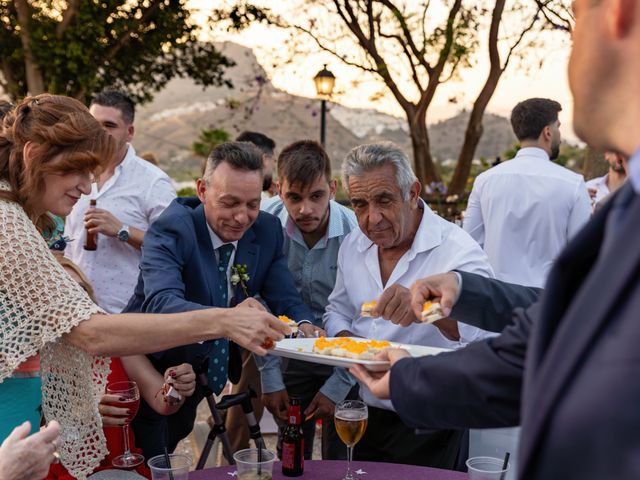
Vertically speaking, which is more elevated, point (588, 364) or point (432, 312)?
point (588, 364)

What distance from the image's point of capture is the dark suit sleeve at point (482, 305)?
2736 millimetres

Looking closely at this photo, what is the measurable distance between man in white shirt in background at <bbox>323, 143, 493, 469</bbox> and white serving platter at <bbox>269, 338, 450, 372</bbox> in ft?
1.46

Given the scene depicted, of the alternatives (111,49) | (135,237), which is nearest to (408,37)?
(111,49)

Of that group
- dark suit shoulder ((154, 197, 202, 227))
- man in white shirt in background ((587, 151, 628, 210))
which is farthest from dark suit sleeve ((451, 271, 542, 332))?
man in white shirt in background ((587, 151, 628, 210))

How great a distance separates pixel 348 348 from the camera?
8.81 ft

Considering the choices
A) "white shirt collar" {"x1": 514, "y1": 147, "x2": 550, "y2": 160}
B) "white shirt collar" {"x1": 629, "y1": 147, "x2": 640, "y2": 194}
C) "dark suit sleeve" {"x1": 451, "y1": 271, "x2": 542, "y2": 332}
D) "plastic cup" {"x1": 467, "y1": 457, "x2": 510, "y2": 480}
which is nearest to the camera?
"white shirt collar" {"x1": 629, "y1": 147, "x2": 640, "y2": 194}

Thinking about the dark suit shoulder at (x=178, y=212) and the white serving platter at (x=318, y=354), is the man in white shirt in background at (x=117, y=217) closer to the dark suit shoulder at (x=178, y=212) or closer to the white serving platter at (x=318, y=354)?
the dark suit shoulder at (x=178, y=212)

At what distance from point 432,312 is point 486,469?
521 mm

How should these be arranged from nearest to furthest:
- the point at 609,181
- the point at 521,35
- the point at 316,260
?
the point at 316,260
the point at 609,181
the point at 521,35

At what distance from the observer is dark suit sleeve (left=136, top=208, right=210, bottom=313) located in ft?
10.4

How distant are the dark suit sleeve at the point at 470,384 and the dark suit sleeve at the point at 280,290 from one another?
1.83m

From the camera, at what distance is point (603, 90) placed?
104cm

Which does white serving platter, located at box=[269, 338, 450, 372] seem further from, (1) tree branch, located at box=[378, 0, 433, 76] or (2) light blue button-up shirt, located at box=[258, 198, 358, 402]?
(1) tree branch, located at box=[378, 0, 433, 76]

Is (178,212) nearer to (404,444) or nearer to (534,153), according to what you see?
(404,444)
